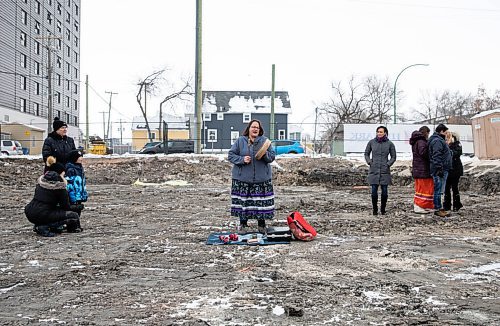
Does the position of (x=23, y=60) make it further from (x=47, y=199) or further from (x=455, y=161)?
(x=455, y=161)

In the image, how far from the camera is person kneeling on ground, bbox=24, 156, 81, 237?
7680 millimetres

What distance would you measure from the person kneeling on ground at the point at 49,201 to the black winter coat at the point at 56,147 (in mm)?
319

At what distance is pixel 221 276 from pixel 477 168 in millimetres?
15662

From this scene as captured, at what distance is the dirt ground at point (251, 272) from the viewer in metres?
4.03

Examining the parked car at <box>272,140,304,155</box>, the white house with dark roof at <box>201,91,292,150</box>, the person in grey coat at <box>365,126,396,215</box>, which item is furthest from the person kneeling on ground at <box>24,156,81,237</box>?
the white house with dark roof at <box>201,91,292,150</box>

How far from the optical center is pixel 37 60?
60219mm

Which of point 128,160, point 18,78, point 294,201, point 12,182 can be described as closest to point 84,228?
point 294,201

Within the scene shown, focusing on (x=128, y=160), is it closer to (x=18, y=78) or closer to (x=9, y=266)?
(x=9, y=266)

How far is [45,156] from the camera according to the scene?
8062 millimetres

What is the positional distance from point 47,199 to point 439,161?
22.6ft

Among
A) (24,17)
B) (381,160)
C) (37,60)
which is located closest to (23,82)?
(37,60)

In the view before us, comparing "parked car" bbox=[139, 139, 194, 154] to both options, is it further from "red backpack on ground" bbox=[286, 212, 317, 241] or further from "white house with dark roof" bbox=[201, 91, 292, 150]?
"red backpack on ground" bbox=[286, 212, 317, 241]

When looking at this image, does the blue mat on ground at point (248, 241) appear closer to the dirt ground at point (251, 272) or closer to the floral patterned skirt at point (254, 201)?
the dirt ground at point (251, 272)

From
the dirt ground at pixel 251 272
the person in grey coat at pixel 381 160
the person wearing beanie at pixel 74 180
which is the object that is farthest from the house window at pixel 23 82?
the person in grey coat at pixel 381 160
